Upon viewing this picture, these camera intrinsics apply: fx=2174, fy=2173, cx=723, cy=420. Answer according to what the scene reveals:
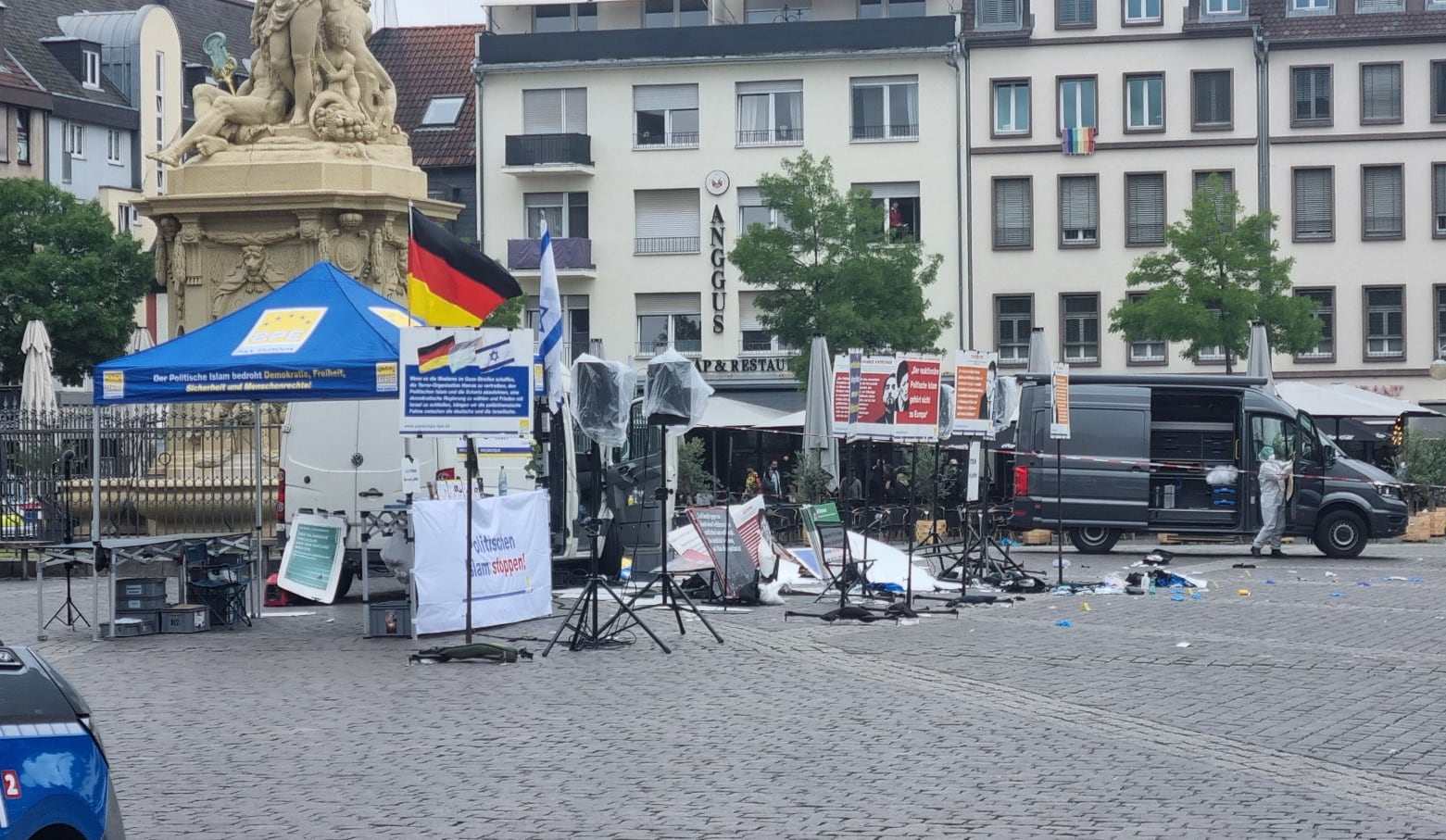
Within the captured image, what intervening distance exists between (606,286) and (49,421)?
32.2 meters

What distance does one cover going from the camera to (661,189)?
2327 inches

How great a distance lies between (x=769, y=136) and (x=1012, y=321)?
27.0 feet

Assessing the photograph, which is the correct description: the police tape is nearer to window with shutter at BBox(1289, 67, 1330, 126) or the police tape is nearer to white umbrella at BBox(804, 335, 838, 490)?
white umbrella at BBox(804, 335, 838, 490)

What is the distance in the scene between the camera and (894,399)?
2048 cm

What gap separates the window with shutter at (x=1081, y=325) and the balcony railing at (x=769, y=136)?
835 centimetres

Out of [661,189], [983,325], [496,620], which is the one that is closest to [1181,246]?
[983,325]

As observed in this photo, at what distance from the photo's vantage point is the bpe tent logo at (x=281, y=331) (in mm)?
18141

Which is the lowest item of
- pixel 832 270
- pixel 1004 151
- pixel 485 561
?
pixel 485 561

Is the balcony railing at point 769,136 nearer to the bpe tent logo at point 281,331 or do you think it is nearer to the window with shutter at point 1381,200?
the window with shutter at point 1381,200

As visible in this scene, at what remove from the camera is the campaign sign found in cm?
1614

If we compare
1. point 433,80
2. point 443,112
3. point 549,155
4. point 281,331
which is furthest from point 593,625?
point 433,80

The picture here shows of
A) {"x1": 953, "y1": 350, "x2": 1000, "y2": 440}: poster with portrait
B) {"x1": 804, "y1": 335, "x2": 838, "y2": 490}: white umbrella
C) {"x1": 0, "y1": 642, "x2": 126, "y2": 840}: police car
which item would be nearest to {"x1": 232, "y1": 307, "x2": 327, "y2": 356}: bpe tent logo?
{"x1": 953, "y1": 350, "x2": 1000, "y2": 440}: poster with portrait

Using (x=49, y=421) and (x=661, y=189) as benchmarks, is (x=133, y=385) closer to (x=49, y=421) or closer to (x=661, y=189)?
(x=49, y=421)

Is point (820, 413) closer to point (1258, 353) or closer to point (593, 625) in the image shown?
point (1258, 353)
